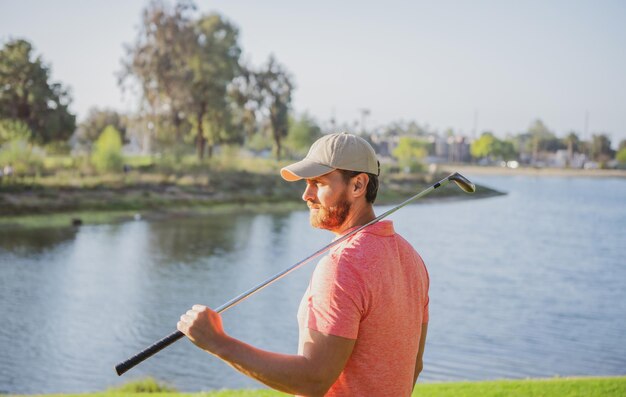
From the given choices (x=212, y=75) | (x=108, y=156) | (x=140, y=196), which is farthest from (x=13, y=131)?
(x=212, y=75)

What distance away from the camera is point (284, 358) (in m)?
2.03

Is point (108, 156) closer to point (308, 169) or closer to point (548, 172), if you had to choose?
point (308, 169)

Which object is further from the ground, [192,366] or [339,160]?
[339,160]

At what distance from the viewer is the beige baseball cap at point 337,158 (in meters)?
2.26

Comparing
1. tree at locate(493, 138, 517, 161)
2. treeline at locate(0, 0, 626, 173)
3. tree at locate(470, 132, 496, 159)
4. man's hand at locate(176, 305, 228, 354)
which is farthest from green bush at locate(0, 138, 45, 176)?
tree at locate(493, 138, 517, 161)

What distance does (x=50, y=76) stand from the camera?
4538 cm

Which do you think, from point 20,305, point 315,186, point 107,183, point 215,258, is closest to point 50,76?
point 107,183

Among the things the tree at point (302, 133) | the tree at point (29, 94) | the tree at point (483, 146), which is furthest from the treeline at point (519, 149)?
the tree at point (29, 94)

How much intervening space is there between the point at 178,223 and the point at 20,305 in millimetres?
18127

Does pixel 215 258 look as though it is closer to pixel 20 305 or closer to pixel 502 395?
pixel 20 305

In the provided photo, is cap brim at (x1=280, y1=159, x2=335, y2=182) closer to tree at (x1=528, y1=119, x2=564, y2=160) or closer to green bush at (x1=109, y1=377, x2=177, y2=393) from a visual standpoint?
green bush at (x1=109, y1=377, x2=177, y2=393)

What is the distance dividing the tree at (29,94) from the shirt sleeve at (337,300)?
149 ft

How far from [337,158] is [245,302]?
14.9 meters

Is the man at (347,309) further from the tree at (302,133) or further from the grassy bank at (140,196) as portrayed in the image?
the tree at (302,133)
